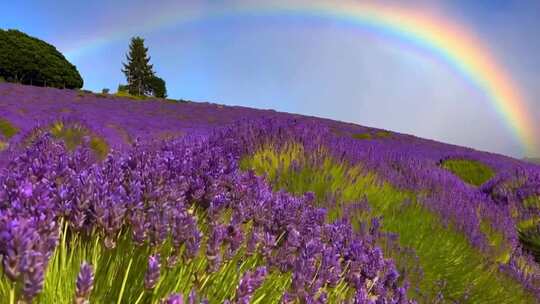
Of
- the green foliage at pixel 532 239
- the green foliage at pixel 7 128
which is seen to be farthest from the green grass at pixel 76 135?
the green foliage at pixel 532 239

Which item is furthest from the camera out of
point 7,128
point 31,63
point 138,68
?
point 138,68

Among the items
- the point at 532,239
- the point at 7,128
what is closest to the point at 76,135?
the point at 7,128

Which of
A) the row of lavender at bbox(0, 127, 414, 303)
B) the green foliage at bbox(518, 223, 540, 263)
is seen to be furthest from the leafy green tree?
the row of lavender at bbox(0, 127, 414, 303)

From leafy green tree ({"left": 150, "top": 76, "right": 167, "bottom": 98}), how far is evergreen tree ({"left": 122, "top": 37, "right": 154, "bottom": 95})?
482 mm

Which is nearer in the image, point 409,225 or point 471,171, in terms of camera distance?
point 409,225

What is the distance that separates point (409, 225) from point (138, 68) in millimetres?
67389

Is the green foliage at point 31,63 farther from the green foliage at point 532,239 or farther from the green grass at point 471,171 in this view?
the green foliage at point 532,239

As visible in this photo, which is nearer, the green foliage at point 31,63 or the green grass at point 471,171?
the green grass at point 471,171

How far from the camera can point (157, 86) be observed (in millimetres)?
69750

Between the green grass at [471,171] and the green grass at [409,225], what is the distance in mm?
7276

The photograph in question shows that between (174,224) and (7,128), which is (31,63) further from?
(174,224)

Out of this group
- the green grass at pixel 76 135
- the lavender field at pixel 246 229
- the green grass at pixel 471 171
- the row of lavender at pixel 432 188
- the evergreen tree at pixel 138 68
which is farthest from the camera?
the evergreen tree at pixel 138 68

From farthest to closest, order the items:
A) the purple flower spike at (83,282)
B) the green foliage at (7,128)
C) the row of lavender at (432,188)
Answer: the green foliage at (7,128) < the row of lavender at (432,188) < the purple flower spike at (83,282)

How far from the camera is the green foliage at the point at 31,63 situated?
1834 inches
